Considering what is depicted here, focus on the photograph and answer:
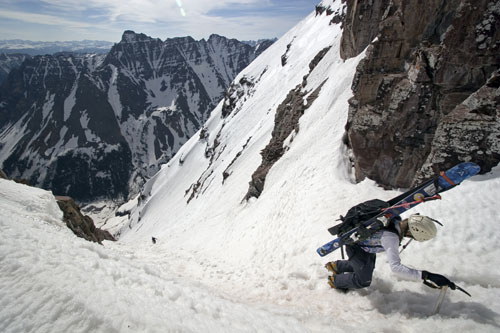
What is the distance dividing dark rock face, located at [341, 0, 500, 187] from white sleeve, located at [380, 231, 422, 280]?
5224 millimetres

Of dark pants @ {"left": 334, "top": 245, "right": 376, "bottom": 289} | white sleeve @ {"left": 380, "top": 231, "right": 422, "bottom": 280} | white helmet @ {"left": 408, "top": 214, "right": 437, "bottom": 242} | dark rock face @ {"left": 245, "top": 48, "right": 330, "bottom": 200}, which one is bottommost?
dark rock face @ {"left": 245, "top": 48, "right": 330, "bottom": 200}

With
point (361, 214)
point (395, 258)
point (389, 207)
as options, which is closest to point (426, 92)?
point (389, 207)

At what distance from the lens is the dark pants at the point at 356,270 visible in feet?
19.9

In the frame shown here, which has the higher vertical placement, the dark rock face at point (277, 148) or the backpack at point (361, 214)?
the backpack at point (361, 214)

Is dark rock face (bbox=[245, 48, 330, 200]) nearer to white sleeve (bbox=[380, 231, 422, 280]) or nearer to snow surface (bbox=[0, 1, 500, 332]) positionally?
snow surface (bbox=[0, 1, 500, 332])

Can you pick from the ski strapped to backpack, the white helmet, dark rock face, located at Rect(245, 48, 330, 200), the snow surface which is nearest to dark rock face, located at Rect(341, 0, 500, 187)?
the snow surface

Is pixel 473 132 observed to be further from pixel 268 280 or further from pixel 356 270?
pixel 268 280

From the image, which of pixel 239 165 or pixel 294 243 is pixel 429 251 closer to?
pixel 294 243

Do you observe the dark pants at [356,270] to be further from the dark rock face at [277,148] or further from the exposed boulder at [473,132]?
the dark rock face at [277,148]

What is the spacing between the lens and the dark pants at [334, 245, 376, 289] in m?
6.07

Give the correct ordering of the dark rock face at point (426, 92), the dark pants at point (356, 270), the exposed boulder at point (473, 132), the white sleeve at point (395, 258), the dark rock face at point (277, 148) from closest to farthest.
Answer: the white sleeve at point (395, 258) → the dark pants at point (356, 270) → the exposed boulder at point (473, 132) → the dark rock face at point (426, 92) → the dark rock face at point (277, 148)

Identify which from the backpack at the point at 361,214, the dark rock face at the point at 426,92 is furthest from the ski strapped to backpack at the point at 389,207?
the dark rock face at the point at 426,92

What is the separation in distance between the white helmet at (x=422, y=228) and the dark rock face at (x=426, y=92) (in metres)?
5.05

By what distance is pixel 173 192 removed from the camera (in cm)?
8731
